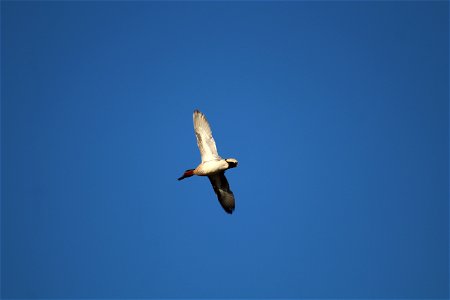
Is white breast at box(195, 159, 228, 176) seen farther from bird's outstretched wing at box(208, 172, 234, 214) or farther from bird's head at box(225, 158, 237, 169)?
bird's outstretched wing at box(208, 172, 234, 214)

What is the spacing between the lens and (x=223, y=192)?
2578 cm

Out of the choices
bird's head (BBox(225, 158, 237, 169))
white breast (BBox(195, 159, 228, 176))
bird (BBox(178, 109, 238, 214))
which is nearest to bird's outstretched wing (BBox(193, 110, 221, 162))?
bird (BBox(178, 109, 238, 214))

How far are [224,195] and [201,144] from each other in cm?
302

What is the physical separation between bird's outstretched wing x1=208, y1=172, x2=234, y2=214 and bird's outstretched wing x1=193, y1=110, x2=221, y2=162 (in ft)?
5.06

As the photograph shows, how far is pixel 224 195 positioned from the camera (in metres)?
25.8

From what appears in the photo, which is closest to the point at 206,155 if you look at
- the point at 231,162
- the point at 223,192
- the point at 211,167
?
the point at 211,167

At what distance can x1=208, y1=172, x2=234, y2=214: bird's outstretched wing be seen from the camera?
2538cm

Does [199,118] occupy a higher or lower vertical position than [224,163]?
higher

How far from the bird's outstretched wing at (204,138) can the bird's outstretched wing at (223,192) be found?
154 cm

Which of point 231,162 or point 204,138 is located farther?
point 204,138

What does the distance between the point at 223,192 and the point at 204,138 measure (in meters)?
2.99

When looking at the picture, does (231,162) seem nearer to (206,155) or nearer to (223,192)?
(206,155)

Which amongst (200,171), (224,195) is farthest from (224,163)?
(224,195)

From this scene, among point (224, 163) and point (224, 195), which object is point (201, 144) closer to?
point (224, 163)
